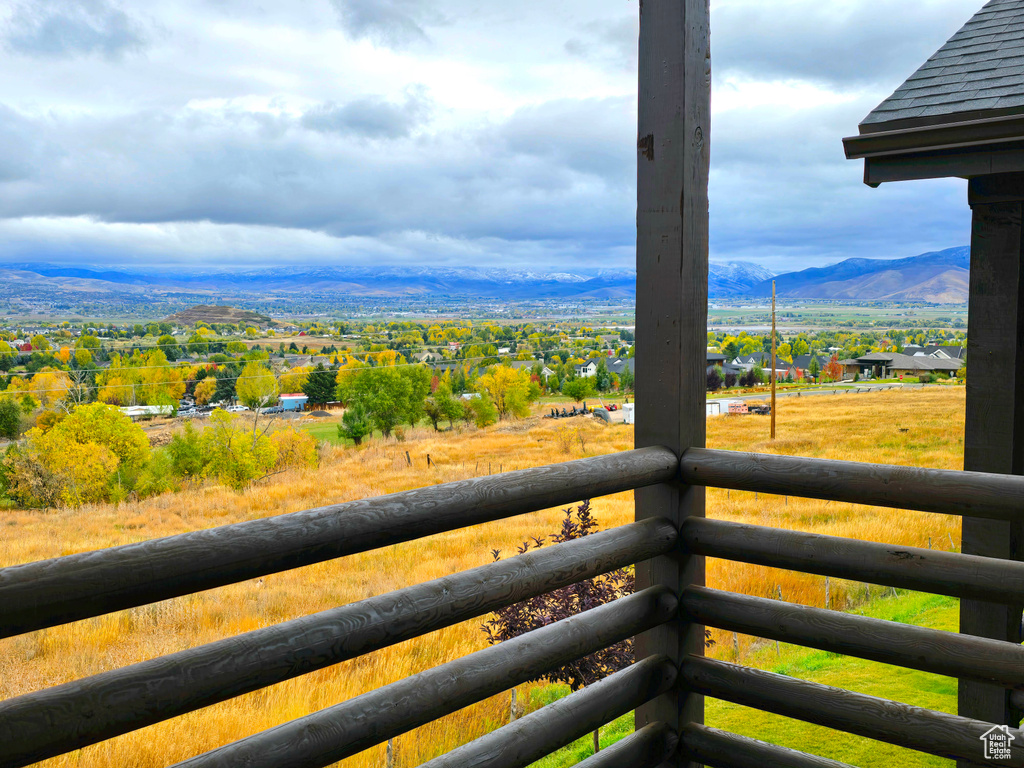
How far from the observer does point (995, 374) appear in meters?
1.83

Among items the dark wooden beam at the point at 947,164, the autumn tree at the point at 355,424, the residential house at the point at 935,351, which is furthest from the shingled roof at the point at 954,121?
the autumn tree at the point at 355,424

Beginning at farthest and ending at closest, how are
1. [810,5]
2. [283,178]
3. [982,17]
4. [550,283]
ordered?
[550,283]
[283,178]
[810,5]
[982,17]

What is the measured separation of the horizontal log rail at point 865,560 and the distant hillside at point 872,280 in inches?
177

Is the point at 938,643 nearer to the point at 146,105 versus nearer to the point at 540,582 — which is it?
the point at 540,582

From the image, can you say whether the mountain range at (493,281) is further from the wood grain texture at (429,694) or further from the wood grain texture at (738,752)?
the wood grain texture at (738,752)

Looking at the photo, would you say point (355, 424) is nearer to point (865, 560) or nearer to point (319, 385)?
point (319, 385)

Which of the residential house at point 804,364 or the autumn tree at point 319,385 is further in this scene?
the residential house at point 804,364

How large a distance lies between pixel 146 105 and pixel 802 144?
548cm

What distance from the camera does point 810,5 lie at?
2.90m

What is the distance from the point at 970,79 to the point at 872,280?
6903 mm

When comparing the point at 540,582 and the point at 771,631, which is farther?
the point at 771,631

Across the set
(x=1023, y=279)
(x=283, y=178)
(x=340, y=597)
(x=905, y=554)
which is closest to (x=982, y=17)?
(x=1023, y=279)

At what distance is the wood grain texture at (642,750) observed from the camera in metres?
1.45

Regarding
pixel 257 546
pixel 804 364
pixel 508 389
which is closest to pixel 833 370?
pixel 804 364
